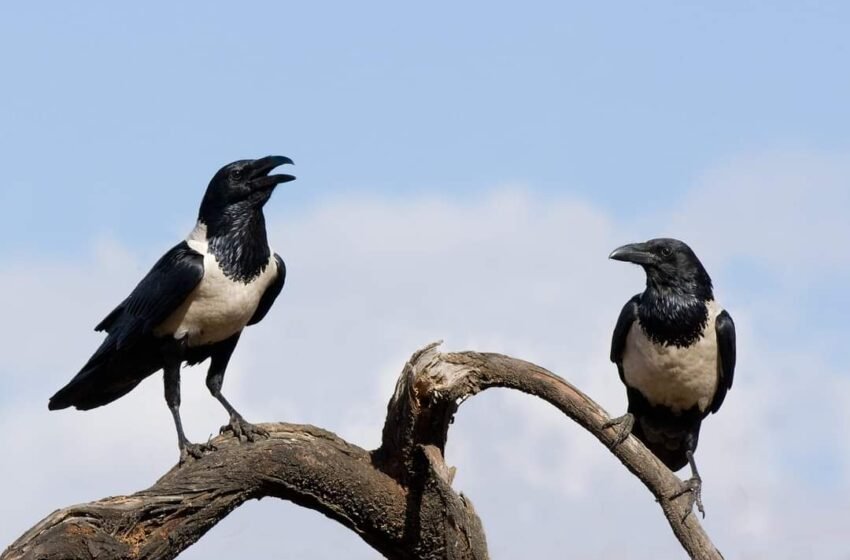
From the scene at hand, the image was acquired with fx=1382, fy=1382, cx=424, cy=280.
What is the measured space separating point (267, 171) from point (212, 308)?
32.7 inches

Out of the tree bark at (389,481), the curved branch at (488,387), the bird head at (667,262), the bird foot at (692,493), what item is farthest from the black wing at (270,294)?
the bird foot at (692,493)

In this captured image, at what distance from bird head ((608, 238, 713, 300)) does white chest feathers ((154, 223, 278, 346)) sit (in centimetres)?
213

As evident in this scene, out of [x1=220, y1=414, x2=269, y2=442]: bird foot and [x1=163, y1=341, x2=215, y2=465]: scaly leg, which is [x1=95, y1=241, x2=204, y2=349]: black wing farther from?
[x1=220, y1=414, x2=269, y2=442]: bird foot

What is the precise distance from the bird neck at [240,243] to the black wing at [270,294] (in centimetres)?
16

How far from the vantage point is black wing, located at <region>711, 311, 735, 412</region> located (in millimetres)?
7852

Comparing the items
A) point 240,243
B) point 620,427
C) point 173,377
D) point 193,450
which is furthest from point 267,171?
point 620,427

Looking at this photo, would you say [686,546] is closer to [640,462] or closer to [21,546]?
[640,462]

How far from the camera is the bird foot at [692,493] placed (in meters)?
6.85

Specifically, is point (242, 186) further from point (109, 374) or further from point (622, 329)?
point (622, 329)

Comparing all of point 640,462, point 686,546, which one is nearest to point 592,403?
point 640,462

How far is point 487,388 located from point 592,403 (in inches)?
20.9

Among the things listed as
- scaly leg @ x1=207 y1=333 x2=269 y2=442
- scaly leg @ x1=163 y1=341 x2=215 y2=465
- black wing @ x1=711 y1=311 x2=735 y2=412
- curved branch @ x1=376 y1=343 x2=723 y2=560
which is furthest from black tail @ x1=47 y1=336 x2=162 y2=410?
black wing @ x1=711 y1=311 x2=735 y2=412

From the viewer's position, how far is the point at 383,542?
716 cm

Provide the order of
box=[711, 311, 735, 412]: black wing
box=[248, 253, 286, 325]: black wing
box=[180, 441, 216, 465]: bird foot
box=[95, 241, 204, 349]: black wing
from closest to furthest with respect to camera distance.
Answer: box=[180, 441, 216, 465]: bird foot → box=[95, 241, 204, 349]: black wing → box=[248, 253, 286, 325]: black wing → box=[711, 311, 735, 412]: black wing
